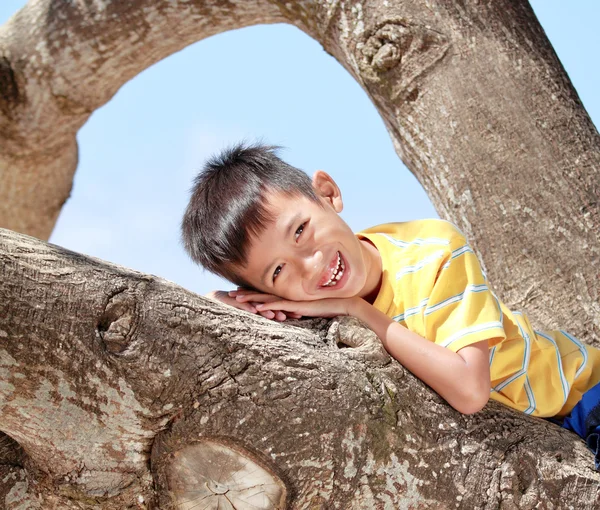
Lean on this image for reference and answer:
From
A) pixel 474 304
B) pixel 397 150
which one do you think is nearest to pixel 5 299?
pixel 474 304

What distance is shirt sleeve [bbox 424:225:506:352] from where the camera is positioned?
5.76 ft

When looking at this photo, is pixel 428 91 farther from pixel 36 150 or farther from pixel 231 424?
pixel 36 150

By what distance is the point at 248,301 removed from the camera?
1.94 meters

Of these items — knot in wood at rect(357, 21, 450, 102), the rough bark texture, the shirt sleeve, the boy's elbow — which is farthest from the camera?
knot in wood at rect(357, 21, 450, 102)

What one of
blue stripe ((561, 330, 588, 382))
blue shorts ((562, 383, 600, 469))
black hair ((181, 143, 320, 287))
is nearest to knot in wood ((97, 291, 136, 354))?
black hair ((181, 143, 320, 287))

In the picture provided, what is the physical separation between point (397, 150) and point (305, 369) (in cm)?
180

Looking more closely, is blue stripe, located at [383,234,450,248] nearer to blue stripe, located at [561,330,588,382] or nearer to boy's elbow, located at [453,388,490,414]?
boy's elbow, located at [453,388,490,414]

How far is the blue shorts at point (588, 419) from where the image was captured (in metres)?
1.83

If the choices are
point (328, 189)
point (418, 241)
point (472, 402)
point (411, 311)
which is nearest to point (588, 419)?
point (472, 402)

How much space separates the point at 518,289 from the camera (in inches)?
103

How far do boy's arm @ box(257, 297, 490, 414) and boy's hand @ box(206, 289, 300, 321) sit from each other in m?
0.03

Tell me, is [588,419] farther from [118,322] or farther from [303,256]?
[118,322]

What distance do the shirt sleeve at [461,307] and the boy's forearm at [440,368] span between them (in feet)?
0.22

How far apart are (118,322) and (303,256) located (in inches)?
27.5
